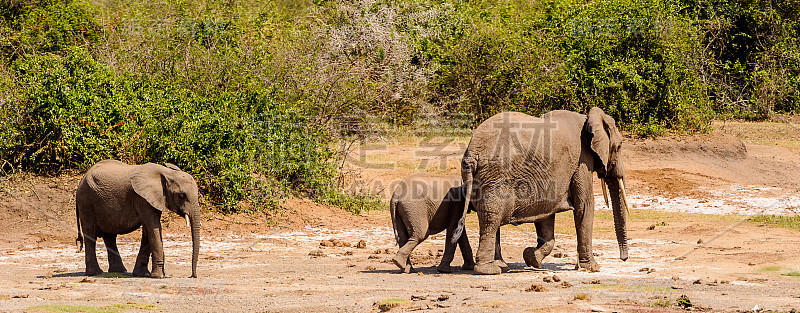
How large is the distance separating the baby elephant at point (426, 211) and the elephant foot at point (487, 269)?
421mm

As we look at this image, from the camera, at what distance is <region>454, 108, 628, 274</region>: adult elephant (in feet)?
35.9

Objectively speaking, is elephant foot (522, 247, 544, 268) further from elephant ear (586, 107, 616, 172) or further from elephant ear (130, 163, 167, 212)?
elephant ear (130, 163, 167, 212)

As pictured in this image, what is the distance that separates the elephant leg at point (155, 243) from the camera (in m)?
10.6

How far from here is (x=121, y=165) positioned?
11219 mm

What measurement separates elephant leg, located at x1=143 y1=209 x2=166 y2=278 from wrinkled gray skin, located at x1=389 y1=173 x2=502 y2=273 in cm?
263

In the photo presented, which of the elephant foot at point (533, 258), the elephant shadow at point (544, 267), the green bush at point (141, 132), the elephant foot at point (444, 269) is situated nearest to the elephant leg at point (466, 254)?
the elephant foot at point (444, 269)

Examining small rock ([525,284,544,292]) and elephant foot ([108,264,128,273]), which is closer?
small rock ([525,284,544,292])

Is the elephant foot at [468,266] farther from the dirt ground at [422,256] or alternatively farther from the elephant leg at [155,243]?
the elephant leg at [155,243]

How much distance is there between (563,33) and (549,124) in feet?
47.0

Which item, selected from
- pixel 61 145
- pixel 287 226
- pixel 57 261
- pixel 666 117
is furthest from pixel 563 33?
pixel 57 261

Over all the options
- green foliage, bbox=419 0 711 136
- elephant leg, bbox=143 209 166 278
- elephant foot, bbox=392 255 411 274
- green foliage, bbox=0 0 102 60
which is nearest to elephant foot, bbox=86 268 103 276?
Result: elephant leg, bbox=143 209 166 278

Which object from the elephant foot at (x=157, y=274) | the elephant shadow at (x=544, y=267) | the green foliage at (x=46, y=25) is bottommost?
the elephant shadow at (x=544, y=267)

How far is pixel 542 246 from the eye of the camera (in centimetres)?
1136

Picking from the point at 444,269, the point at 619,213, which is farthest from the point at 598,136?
the point at 444,269
